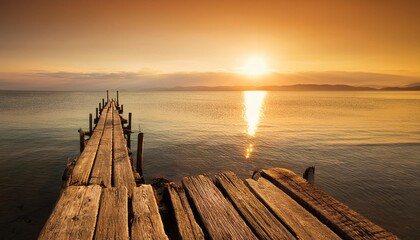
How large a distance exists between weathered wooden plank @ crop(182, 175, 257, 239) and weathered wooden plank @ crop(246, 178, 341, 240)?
1.42 ft

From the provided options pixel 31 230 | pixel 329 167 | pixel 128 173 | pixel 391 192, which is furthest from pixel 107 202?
pixel 329 167

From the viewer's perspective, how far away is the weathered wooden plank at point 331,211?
7.63ft

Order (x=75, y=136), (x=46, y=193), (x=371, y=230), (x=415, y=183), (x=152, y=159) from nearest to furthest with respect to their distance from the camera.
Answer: (x=371, y=230) < (x=46, y=193) < (x=415, y=183) < (x=152, y=159) < (x=75, y=136)

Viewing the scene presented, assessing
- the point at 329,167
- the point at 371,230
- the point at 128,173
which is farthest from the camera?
the point at 329,167

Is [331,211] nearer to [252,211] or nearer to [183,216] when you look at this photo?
[252,211]

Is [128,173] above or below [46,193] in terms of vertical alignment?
above

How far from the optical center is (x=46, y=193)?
39.0 ft

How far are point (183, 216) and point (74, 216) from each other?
1.33 metres

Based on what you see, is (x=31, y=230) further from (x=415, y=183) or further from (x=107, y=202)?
(x=415, y=183)

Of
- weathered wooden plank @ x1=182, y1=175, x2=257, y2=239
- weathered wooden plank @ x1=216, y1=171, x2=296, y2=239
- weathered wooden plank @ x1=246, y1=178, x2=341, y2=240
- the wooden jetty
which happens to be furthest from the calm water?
weathered wooden plank @ x1=246, y1=178, x2=341, y2=240

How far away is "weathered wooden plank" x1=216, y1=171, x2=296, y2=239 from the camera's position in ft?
8.13

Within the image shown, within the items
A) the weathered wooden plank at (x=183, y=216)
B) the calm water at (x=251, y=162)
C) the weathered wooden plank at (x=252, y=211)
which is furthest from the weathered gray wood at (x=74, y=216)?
the calm water at (x=251, y=162)

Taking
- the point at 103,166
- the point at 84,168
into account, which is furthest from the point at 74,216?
the point at 103,166

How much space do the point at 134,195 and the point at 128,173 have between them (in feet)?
8.99
